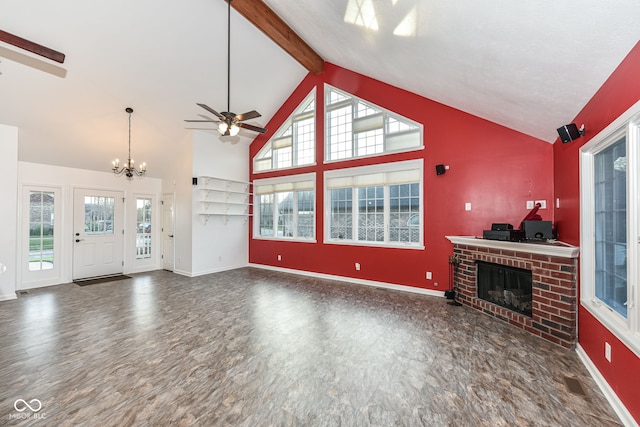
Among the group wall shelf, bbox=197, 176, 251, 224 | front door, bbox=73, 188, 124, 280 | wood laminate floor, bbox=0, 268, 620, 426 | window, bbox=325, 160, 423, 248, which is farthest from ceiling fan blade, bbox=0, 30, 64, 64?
window, bbox=325, 160, 423, 248

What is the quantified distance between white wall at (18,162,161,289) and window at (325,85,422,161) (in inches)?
189

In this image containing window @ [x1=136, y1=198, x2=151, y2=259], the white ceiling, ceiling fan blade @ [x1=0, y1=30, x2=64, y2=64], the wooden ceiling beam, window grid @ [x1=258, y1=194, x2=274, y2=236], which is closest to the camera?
the white ceiling

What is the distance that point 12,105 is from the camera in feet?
13.5

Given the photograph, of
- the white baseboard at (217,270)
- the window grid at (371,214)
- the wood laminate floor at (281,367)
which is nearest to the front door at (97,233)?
the wood laminate floor at (281,367)

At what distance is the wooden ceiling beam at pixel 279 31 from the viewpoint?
421cm

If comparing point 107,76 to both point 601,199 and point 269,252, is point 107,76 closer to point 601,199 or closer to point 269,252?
point 269,252

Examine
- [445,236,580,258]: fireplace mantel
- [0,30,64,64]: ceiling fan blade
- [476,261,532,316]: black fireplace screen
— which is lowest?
[476,261,532,316]: black fireplace screen

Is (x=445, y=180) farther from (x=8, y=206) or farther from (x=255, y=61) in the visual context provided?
(x=8, y=206)

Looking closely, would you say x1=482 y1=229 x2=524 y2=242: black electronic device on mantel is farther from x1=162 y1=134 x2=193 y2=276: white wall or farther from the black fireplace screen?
x1=162 y1=134 x2=193 y2=276: white wall

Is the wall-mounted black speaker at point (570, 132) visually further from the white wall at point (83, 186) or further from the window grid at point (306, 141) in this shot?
the white wall at point (83, 186)

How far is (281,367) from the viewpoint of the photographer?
2.46 meters

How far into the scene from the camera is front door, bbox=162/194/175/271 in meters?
6.76

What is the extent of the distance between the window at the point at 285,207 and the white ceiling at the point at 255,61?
6.54ft

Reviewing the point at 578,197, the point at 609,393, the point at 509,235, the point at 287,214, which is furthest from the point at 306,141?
the point at 609,393
